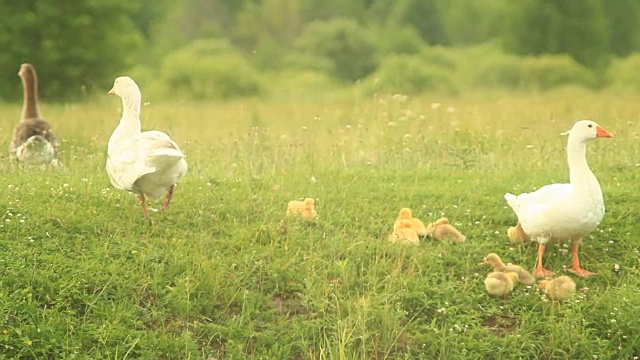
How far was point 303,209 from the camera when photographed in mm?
7145

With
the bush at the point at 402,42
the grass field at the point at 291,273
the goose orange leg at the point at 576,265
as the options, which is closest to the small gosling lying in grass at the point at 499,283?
the grass field at the point at 291,273

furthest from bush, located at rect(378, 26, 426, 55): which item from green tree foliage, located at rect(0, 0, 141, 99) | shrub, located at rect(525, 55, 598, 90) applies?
green tree foliage, located at rect(0, 0, 141, 99)

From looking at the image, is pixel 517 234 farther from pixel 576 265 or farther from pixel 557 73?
pixel 557 73

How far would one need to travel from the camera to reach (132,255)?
6.15 meters

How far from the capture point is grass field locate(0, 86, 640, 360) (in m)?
5.47

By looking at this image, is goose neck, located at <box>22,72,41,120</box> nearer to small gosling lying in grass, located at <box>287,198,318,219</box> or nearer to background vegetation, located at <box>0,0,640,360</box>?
background vegetation, located at <box>0,0,640,360</box>

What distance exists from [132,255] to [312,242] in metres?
1.44

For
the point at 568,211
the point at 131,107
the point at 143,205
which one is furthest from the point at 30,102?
the point at 568,211

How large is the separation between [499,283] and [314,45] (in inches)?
1023

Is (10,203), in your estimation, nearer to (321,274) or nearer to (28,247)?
(28,247)

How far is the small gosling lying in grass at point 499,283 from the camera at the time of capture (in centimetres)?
594

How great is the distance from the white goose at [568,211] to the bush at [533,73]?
1886cm

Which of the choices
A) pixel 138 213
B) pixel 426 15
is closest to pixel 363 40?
pixel 426 15

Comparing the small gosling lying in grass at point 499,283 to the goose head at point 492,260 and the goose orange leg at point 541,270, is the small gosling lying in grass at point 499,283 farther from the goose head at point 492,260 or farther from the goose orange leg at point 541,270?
the goose orange leg at point 541,270
